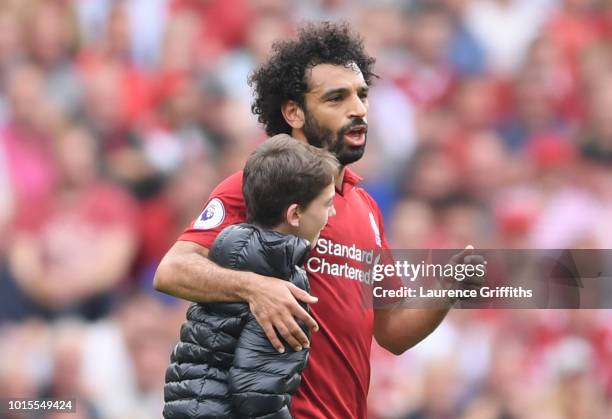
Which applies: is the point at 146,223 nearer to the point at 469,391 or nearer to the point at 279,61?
the point at 469,391

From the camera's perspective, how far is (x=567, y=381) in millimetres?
6465

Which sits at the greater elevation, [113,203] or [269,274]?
[113,203]

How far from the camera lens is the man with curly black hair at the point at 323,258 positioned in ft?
10.2

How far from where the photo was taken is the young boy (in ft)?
9.96

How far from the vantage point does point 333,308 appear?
11.8 feet

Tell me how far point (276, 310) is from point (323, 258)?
1.90 feet

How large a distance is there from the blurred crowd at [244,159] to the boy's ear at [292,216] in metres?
3.30

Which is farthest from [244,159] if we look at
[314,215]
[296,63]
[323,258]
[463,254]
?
[314,215]

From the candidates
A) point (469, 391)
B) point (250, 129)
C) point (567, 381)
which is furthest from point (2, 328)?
point (567, 381)

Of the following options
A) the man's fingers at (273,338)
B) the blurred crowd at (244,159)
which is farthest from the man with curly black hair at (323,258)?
the blurred crowd at (244,159)

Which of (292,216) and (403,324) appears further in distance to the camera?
(403,324)

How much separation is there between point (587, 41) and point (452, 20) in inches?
33.6

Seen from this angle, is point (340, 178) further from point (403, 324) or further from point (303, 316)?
point (303, 316)

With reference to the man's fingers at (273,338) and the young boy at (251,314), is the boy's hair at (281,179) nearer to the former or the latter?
the young boy at (251,314)
